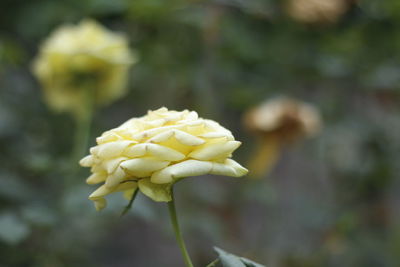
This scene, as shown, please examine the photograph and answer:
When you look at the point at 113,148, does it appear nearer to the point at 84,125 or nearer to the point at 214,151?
the point at 214,151

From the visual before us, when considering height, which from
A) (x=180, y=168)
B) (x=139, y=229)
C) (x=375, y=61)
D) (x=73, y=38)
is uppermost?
(x=375, y=61)

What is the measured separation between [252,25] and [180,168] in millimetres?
1094

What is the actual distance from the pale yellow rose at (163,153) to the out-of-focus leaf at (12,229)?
0.37 meters

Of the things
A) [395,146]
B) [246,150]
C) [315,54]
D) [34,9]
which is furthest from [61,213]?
[395,146]

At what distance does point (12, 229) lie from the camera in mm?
875

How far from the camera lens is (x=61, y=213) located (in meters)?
1.07

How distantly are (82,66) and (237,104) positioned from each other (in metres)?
0.57

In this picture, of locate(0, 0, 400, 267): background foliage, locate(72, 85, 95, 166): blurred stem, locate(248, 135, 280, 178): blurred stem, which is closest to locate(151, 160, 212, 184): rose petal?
locate(72, 85, 95, 166): blurred stem

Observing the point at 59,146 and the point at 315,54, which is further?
the point at 315,54

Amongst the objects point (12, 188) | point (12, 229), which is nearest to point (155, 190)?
point (12, 229)

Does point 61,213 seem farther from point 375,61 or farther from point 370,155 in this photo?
point 375,61

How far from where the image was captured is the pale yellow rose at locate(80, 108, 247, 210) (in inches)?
19.5

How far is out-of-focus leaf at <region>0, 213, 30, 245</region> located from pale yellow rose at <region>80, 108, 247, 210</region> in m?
0.37

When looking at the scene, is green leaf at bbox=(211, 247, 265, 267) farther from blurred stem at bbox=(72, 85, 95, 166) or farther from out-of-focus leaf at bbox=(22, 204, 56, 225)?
blurred stem at bbox=(72, 85, 95, 166)
